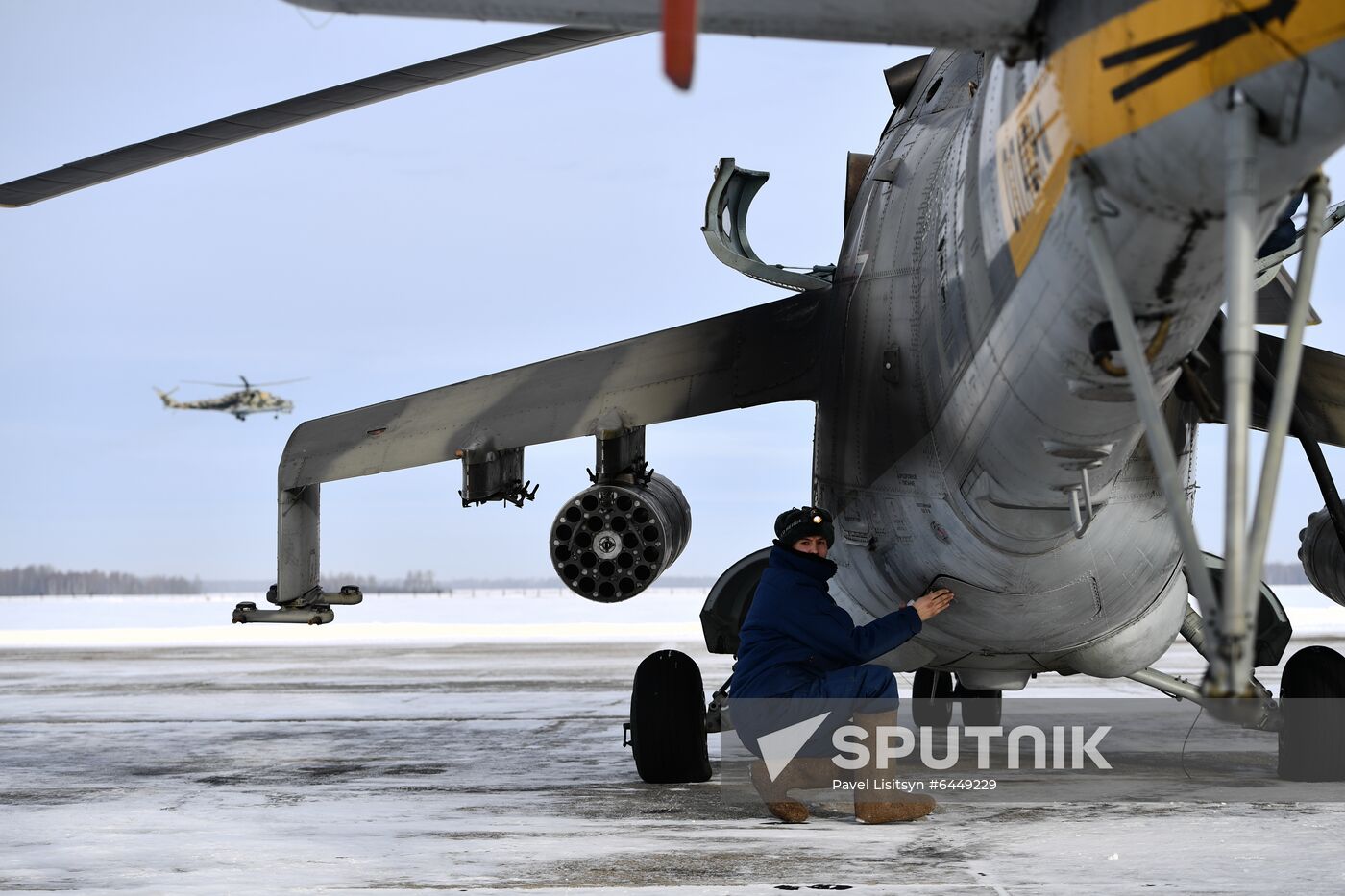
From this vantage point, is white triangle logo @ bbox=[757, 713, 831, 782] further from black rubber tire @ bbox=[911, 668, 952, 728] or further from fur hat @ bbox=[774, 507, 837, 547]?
black rubber tire @ bbox=[911, 668, 952, 728]

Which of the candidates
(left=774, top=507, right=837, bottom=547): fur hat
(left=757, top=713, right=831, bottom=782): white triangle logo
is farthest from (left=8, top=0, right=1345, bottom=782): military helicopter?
(left=757, top=713, right=831, bottom=782): white triangle logo

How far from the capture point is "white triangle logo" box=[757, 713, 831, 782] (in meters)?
7.48

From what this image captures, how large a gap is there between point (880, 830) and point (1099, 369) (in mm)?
2759

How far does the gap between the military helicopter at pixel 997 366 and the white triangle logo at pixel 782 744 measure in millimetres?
1142

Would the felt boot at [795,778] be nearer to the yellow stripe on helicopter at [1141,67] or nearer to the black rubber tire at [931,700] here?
the yellow stripe on helicopter at [1141,67]

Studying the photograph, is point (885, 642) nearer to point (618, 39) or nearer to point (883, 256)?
point (883, 256)

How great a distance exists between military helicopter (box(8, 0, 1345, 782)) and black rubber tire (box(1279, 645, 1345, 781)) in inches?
0.9

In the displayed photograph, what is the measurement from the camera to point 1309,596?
75.8m

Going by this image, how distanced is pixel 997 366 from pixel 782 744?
8.41ft

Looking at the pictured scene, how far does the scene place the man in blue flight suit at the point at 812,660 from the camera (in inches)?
287

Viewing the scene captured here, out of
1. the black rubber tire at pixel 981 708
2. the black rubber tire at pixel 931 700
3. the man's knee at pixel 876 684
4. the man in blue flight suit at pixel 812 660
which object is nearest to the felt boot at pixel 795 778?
the man in blue flight suit at pixel 812 660

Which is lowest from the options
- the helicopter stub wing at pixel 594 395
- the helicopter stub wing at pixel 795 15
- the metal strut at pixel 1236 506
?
the metal strut at pixel 1236 506

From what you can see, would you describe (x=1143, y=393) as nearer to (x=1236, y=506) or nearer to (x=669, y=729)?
(x=1236, y=506)

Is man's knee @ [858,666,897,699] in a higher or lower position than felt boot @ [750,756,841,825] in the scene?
higher
